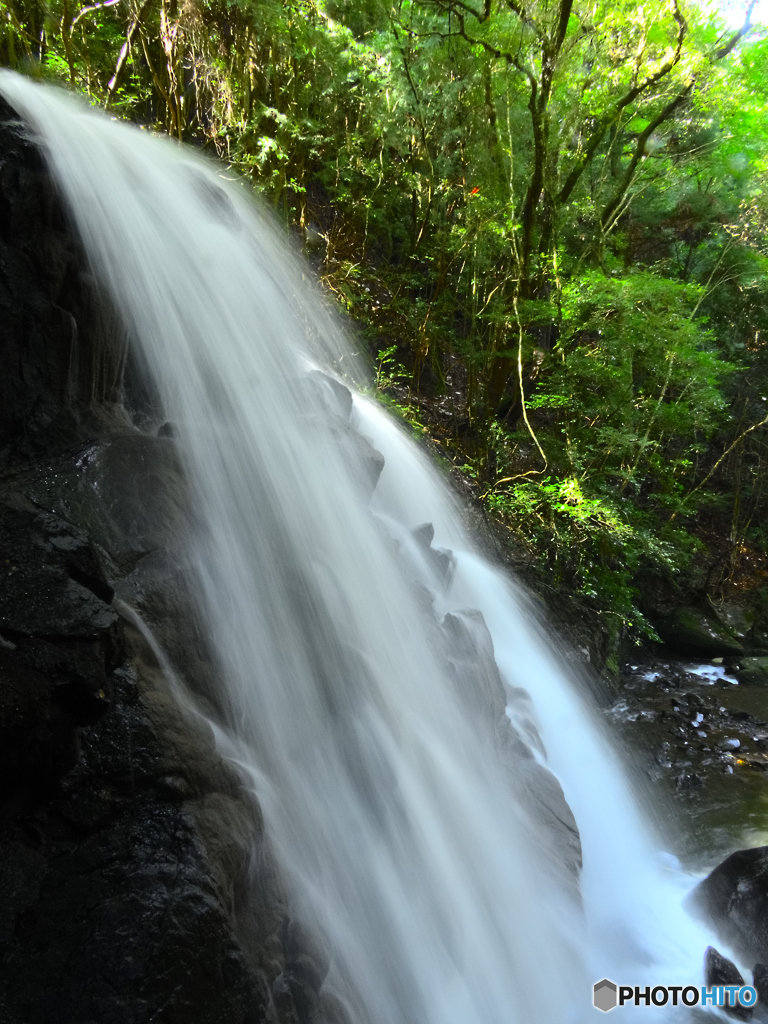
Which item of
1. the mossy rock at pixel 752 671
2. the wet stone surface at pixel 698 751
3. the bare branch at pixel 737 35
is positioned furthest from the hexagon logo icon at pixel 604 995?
the bare branch at pixel 737 35

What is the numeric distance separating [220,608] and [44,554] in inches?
46.5

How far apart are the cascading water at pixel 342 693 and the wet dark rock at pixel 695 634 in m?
5.03

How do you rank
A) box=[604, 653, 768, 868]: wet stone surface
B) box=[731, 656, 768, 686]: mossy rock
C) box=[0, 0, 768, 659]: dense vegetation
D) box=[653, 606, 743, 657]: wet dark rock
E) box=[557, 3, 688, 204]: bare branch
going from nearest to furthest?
box=[604, 653, 768, 868]: wet stone surface, box=[0, 0, 768, 659]: dense vegetation, box=[557, 3, 688, 204]: bare branch, box=[731, 656, 768, 686]: mossy rock, box=[653, 606, 743, 657]: wet dark rock

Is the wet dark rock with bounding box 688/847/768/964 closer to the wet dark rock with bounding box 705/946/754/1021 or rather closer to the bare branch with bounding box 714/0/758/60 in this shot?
the wet dark rock with bounding box 705/946/754/1021

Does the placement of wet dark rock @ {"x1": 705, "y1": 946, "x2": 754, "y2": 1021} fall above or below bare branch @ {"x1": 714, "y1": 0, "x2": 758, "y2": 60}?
below

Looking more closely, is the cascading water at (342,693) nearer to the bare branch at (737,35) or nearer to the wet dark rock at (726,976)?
the wet dark rock at (726,976)

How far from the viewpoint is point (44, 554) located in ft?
8.21

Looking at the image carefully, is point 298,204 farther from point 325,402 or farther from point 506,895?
point 506,895

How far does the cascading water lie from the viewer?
3.29 m

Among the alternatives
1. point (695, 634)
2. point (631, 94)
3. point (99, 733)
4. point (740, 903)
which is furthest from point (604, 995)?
point (631, 94)

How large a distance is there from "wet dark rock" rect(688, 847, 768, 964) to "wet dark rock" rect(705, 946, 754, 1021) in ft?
0.62

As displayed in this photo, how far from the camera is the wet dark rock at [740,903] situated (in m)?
4.01

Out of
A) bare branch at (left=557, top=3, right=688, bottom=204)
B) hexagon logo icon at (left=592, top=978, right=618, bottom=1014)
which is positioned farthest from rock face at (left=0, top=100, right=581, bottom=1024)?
bare branch at (left=557, top=3, right=688, bottom=204)

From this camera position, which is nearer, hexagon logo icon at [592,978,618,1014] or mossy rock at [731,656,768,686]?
hexagon logo icon at [592,978,618,1014]
